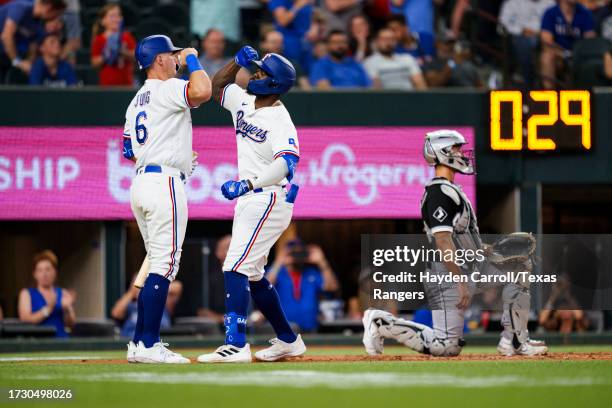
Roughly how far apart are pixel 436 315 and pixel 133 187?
7.49 feet

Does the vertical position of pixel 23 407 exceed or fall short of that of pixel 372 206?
it falls short

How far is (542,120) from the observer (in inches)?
605

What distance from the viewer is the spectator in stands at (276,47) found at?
15.2 m

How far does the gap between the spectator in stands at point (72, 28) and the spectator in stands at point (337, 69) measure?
2.92 m

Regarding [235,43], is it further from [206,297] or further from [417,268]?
[417,268]

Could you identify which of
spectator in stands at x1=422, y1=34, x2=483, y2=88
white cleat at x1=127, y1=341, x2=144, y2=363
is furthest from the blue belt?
spectator in stands at x1=422, y1=34, x2=483, y2=88

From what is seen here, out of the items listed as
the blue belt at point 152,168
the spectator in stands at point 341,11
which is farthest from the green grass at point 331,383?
the spectator in stands at point 341,11

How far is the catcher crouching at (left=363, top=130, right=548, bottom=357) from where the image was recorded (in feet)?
29.4

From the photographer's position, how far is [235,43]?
15.7 m

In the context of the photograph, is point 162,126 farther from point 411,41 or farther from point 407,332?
point 411,41

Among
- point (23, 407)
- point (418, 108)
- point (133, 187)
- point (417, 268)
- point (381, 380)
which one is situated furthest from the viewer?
point (418, 108)

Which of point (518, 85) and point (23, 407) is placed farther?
point (518, 85)

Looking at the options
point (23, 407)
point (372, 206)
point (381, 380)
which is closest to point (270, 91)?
point (381, 380)

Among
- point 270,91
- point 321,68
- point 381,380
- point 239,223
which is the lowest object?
point 381,380
